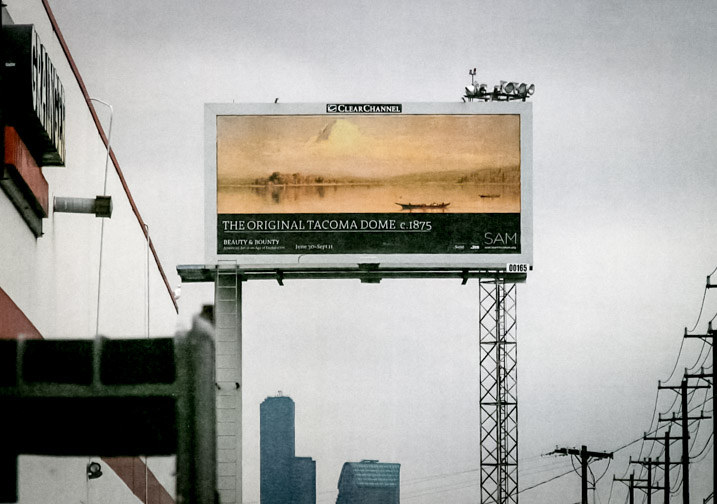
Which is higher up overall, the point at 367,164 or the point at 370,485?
the point at 367,164

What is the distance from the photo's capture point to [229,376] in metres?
23.2

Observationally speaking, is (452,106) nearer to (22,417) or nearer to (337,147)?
(337,147)

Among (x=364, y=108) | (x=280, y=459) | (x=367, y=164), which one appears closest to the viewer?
(x=367, y=164)

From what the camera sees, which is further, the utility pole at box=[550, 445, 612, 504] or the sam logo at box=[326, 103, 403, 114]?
the utility pole at box=[550, 445, 612, 504]

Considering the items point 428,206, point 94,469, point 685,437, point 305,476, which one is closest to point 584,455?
point 685,437

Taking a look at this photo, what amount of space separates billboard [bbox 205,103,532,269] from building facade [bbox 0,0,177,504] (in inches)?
105

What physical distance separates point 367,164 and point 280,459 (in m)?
37.4

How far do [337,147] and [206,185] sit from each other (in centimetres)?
286

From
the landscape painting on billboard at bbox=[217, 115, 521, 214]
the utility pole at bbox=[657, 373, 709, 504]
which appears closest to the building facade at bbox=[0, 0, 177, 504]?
the landscape painting on billboard at bbox=[217, 115, 521, 214]

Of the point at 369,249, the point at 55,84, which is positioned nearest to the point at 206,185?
the point at 369,249

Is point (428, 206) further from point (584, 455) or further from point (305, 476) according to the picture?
point (305, 476)

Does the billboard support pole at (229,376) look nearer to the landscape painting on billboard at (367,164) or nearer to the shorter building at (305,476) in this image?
the landscape painting on billboard at (367,164)

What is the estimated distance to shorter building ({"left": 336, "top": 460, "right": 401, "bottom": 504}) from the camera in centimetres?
8200

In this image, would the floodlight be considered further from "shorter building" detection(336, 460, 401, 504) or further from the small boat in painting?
"shorter building" detection(336, 460, 401, 504)
